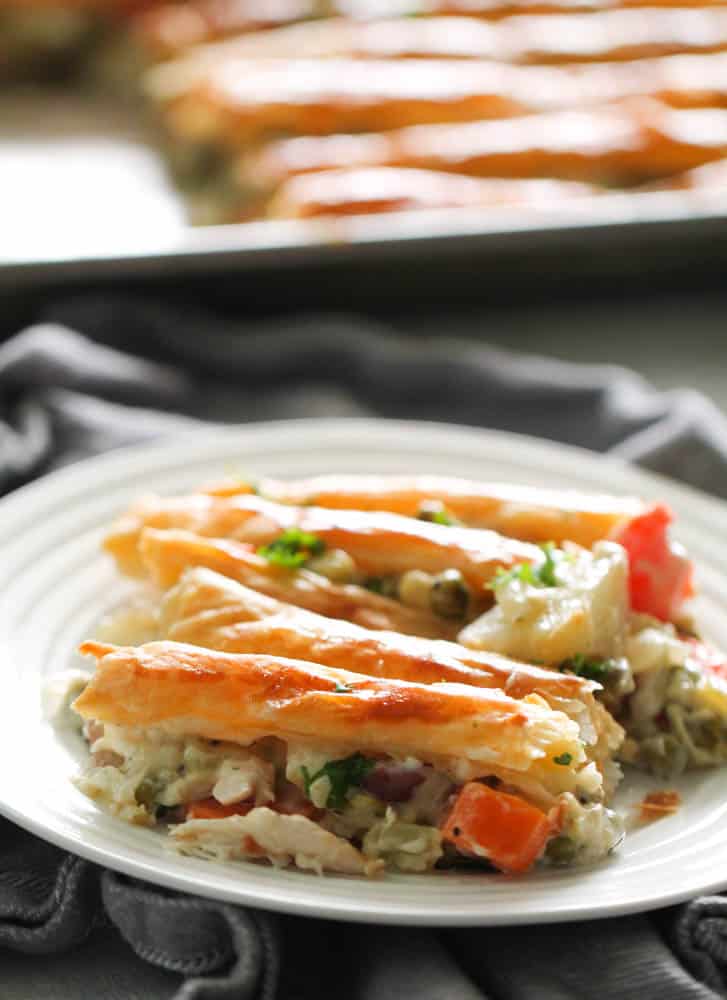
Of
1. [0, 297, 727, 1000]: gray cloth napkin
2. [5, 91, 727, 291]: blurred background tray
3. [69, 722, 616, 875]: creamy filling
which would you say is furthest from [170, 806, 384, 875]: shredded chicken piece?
[5, 91, 727, 291]: blurred background tray

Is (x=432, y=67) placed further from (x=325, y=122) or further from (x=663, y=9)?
(x=663, y=9)

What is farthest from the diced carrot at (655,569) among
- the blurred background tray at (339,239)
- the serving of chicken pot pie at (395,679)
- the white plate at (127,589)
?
the blurred background tray at (339,239)

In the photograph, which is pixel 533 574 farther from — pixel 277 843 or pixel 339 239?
pixel 339 239

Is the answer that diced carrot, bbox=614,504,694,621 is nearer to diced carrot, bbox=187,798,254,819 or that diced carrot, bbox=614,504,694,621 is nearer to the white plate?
the white plate

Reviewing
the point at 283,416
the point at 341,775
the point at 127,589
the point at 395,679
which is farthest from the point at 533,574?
the point at 283,416

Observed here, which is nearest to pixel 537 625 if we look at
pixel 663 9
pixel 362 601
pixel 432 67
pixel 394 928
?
pixel 362 601

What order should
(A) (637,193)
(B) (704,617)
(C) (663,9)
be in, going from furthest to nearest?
(C) (663,9)
(A) (637,193)
(B) (704,617)
